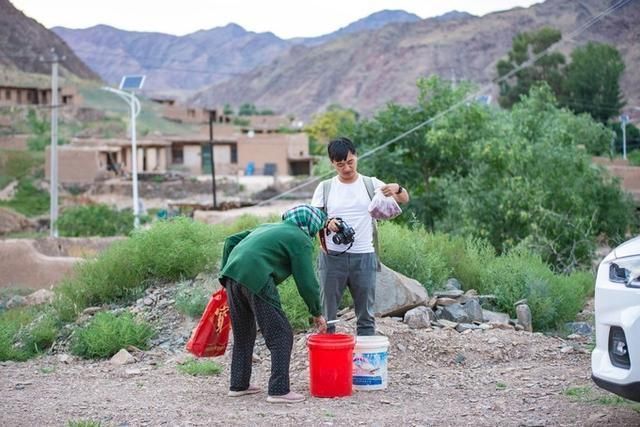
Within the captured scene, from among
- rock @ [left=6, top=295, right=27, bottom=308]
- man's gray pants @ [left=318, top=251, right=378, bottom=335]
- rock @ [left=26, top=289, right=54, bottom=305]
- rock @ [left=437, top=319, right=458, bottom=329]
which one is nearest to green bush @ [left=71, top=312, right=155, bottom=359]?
man's gray pants @ [left=318, top=251, right=378, bottom=335]

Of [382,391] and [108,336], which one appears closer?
[382,391]

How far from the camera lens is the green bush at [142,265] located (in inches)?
420

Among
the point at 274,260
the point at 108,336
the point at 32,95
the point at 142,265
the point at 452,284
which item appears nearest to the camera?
the point at 274,260

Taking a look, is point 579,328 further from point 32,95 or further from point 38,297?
point 32,95

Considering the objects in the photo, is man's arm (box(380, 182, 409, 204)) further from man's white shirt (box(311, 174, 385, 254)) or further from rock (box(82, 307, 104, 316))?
rock (box(82, 307, 104, 316))

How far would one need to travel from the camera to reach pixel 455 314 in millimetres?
9539

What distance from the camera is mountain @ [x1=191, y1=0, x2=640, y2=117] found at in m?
108

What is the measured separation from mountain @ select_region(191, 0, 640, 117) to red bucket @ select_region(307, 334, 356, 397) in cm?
8356

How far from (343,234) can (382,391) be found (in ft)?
3.94

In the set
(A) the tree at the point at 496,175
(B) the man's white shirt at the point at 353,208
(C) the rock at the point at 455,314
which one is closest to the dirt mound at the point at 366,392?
(C) the rock at the point at 455,314

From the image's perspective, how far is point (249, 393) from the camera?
7004mm

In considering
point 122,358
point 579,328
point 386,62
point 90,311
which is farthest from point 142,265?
point 386,62

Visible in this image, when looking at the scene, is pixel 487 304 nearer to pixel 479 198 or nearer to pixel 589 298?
pixel 589 298

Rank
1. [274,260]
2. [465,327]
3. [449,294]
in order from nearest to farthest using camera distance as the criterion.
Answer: [274,260] < [465,327] < [449,294]
